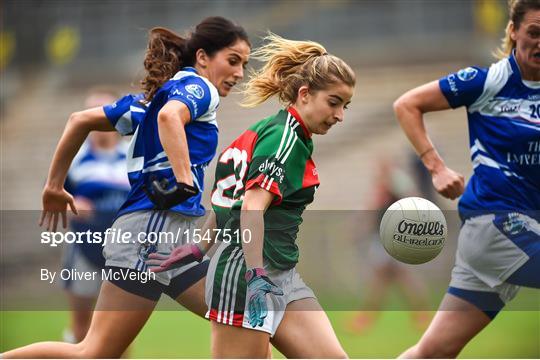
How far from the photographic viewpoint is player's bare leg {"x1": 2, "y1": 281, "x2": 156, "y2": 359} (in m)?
4.97

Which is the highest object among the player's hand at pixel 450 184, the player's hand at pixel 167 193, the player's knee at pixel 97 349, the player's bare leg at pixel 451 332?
the player's hand at pixel 167 193

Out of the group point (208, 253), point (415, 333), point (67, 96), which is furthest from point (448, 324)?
point (67, 96)

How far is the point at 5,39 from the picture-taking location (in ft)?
71.6

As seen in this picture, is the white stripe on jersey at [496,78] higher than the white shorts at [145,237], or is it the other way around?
the white stripe on jersey at [496,78]

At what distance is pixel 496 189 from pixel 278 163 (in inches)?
57.1

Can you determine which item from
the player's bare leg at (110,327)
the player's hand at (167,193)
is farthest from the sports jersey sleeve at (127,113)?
the player's bare leg at (110,327)

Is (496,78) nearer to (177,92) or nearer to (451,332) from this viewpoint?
(451,332)

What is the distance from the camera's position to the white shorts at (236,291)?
175 inches

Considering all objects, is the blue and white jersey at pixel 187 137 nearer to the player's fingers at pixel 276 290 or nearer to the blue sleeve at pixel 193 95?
the blue sleeve at pixel 193 95

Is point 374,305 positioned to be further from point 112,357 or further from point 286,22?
point 286,22

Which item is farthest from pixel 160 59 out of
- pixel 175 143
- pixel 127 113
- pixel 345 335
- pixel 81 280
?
pixel 345 335

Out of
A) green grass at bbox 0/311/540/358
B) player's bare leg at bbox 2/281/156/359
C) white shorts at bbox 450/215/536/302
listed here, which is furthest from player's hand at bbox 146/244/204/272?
green grass at bbox 0/311/540/358

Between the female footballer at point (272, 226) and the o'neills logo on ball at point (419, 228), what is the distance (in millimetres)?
708

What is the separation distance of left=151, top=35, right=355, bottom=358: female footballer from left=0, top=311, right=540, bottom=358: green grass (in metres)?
3.64
